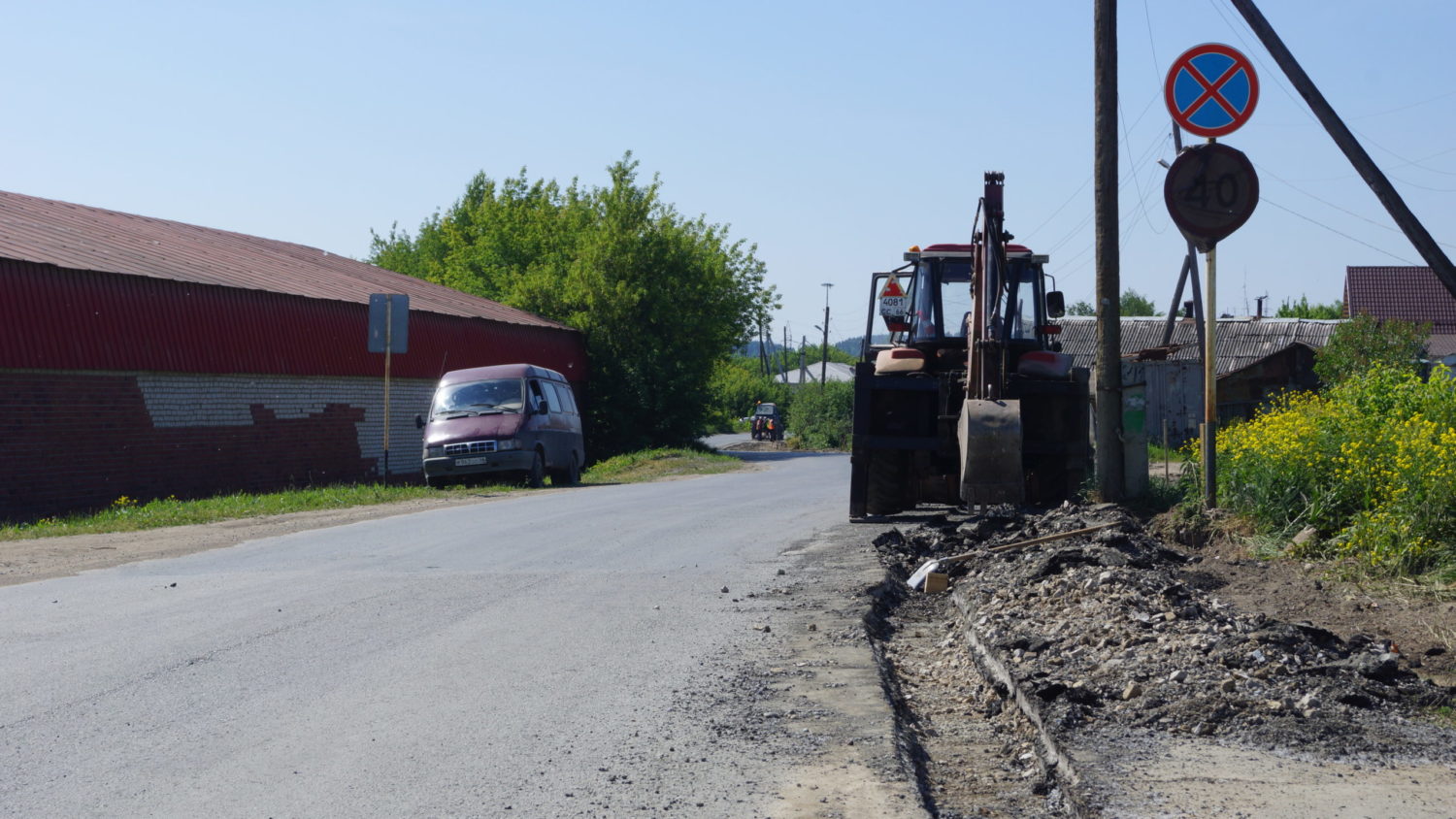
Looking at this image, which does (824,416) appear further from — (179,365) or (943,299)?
(943,299)

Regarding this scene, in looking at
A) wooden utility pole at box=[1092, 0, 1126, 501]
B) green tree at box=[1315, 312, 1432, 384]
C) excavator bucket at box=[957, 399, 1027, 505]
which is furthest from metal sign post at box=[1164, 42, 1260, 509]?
green tree at box=[1315, 312, 1432, 384]

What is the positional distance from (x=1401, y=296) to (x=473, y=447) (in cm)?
4707

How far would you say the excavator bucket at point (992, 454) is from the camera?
37.9 ft

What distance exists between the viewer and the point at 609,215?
1719 inches

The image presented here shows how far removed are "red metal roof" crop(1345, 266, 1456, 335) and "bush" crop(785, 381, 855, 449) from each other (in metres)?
21.3

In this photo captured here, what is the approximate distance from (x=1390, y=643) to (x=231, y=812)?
5.02 metres

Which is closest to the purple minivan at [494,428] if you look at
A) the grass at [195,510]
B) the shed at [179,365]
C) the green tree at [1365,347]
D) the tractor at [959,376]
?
the grass at [195,510]

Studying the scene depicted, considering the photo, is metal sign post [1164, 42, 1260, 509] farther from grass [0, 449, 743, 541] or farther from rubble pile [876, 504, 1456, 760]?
grass [0, 449, 743, 541]

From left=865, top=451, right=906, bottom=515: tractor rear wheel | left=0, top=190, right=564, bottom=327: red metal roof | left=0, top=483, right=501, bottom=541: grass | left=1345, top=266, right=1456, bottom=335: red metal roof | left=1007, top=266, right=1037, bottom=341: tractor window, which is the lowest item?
left=0, top=483, right=501, bottom=541: grass

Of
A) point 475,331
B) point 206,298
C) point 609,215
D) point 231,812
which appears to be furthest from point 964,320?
→ point 609,215

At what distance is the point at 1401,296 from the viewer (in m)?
54.9

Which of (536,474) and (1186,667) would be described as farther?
(536,474)

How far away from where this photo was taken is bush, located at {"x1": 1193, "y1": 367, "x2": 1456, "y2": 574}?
7512 mm

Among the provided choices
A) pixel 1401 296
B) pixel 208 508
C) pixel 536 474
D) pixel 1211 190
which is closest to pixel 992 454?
pixel 1211 190
